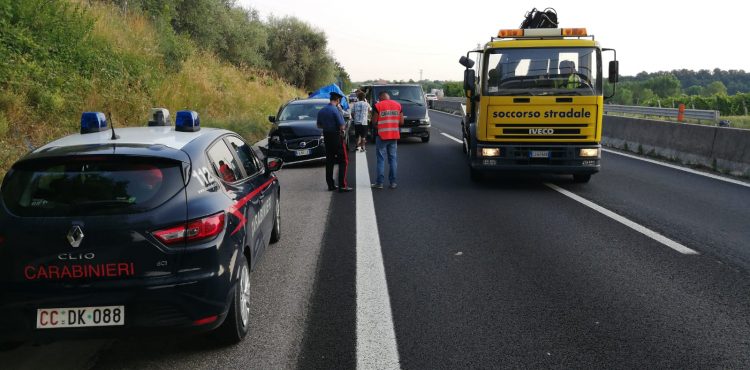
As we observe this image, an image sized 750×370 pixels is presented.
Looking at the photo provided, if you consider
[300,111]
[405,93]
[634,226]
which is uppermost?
[405,93]

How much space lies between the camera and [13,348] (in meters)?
3.98

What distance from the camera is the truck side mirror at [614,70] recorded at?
33.6 feet

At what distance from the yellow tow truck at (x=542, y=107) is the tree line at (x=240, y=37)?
1347 cm

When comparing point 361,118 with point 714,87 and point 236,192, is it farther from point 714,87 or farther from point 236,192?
point 714,87

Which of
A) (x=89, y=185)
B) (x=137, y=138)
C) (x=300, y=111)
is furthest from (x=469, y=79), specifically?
(x=89, y=185)

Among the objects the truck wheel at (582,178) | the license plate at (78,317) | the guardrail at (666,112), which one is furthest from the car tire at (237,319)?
Answer: the guardrail at (666,112)

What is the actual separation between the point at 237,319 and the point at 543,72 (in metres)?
7.81

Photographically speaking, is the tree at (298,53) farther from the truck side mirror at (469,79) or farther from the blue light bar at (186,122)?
the blue light bar at (186,122)

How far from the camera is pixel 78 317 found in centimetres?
351

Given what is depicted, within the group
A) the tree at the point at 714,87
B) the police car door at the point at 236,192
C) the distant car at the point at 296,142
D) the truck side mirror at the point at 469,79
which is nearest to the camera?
the police car door at the point at 236,192

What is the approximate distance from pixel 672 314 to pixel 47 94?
1088cm

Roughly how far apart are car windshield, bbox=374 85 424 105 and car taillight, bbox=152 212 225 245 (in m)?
17.3

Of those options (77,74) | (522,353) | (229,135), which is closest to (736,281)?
(522,353)

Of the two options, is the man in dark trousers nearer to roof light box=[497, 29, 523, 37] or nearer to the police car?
roof light box=[497, 29, 523, 37]
